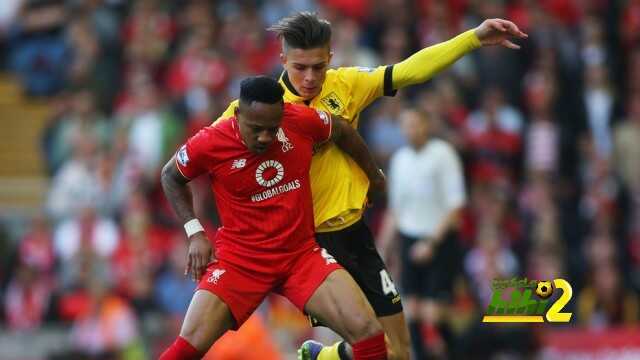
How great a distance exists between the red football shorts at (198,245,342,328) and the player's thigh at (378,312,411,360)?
0.84m

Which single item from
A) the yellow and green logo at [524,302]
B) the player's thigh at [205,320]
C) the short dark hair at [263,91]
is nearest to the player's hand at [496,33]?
the short dark hair at [263,91]

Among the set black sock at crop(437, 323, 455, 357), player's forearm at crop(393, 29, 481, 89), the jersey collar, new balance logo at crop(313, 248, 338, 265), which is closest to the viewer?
new balance logo at crop(313, 248, 338, 265)

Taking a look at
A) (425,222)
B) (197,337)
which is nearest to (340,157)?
(197,337)

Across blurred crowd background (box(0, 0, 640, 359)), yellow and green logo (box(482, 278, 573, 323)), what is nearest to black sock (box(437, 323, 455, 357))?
blurred crowd background (box(0, 0, 640, 359))

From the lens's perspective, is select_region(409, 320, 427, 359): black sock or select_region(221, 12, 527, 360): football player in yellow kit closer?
select_region(221, 12, 527, 360): football player in yellow kit

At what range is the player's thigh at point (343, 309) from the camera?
30.1ft

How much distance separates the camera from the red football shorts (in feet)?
30.6

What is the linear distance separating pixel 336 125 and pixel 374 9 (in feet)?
29.6

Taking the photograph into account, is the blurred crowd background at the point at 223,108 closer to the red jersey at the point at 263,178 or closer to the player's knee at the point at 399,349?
the player's knee at the point at 399,349

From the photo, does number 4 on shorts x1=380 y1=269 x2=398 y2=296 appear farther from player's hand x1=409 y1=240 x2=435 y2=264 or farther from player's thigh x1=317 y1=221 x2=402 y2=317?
player's hand x1=409 y1=240 x2=435 y2=264

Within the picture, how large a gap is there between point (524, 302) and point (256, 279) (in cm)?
169

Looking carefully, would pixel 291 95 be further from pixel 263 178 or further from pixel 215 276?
pixel 215 276

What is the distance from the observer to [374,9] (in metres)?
18.4

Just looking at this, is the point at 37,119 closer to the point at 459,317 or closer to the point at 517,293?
the point at 459,317
